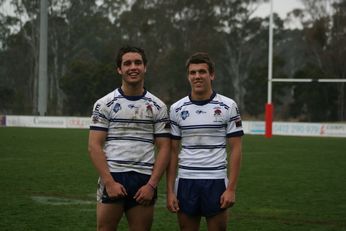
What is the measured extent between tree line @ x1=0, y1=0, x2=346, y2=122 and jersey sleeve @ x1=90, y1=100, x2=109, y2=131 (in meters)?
39.4

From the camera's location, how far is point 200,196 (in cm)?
487

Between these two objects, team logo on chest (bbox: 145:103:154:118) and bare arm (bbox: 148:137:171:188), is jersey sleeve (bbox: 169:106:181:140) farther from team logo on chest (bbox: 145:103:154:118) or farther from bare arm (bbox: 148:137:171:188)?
team logo on chest (bbox: 145:103:154:118)

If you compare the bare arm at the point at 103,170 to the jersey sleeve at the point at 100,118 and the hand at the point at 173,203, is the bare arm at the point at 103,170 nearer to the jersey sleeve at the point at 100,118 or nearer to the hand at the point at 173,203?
the jersey sleeve at the point at 100,118

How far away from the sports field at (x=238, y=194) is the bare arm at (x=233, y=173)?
3258mm

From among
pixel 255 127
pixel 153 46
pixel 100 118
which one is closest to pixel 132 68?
pixel 100 118

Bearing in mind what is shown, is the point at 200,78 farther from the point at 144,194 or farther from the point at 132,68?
the point at 144,194

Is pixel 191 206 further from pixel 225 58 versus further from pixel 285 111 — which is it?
pixel 225 58

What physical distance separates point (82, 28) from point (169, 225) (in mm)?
53144

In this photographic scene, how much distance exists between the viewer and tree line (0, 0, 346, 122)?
170 ft

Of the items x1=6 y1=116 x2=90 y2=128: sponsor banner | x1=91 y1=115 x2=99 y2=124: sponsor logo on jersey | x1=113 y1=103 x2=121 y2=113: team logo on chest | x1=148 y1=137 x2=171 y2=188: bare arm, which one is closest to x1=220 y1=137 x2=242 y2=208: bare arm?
x1=148 y1=137 x2=171 y2=188: bare arm

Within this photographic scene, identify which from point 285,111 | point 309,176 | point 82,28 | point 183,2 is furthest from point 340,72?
point 82,28

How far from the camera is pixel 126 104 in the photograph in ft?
15.6

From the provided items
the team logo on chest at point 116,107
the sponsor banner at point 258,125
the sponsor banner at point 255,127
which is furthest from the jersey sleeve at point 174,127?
the sponsor banner at point 255,127

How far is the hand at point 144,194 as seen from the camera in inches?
184
